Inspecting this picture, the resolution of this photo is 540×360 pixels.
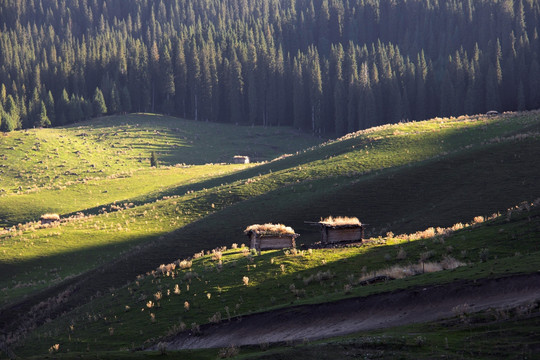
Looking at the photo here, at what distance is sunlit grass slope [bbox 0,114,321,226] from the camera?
10931cm

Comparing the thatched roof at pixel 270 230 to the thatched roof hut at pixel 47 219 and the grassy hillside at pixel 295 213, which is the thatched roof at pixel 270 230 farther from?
the thatched roof hut at pixel 47 219

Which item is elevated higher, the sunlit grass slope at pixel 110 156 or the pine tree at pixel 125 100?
the pine tree at pixel 125 100

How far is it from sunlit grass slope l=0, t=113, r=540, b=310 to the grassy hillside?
5.8 inches

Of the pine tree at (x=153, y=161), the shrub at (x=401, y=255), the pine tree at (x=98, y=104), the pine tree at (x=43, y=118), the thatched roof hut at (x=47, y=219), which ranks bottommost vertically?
the shrub at (x=401, y=255)

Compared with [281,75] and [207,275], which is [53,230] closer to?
[207,275]

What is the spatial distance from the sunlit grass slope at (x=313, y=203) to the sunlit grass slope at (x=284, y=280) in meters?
13.1

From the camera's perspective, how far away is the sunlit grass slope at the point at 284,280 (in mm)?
33688

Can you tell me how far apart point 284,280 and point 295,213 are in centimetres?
3032

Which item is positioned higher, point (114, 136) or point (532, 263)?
point (114, 136)

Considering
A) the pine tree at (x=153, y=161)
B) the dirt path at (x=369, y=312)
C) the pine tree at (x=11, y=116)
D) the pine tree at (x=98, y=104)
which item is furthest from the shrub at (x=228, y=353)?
the pine tree at (x=98, y=104)

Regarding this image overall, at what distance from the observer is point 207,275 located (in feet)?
151

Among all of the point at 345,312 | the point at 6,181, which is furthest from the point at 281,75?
the point at 345,312

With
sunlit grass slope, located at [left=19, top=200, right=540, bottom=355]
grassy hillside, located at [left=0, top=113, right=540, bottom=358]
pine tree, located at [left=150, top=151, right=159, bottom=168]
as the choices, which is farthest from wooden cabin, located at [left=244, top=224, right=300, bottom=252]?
pine tree, located at [left=150, top=151, right=159, bottom=168]

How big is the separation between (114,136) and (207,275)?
126m
